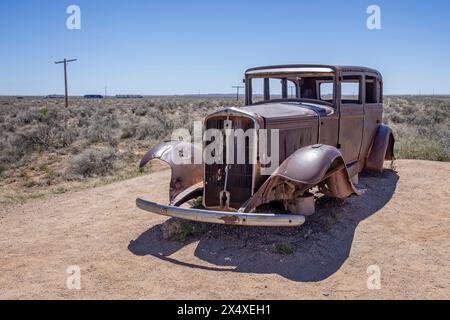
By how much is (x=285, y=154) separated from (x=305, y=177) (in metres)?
0.93

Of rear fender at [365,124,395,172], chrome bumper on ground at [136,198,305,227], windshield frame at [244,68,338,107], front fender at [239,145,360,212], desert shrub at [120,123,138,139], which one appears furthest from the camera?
desert shrub at [120,123,138,139]

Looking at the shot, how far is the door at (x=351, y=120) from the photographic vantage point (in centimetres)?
690

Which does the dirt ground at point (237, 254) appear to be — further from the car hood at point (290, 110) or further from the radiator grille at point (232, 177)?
the car hood at point (290, 110)

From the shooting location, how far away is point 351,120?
23.5 feet

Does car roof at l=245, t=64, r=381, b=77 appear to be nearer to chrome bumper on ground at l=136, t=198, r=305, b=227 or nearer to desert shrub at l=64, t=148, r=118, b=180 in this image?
chrome bumper on ground at l=136, t=198, r=305, b=227

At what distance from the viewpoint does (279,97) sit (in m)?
7.33

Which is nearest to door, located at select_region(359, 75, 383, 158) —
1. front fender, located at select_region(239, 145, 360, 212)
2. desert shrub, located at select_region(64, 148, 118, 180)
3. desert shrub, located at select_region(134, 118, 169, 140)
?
front fender, located at select_region(239, 145, 360, 212)

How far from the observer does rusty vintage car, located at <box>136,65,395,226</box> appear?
193 inches

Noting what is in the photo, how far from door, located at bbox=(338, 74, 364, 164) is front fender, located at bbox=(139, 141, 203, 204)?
2.40m

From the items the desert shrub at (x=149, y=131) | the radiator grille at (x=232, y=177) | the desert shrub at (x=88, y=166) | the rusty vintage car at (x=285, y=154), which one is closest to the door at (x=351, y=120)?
the rusty vintage car at (x=285, y=154)

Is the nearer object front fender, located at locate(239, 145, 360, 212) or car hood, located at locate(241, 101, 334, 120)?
front fender, located at locate(239, 145, 360, 212)

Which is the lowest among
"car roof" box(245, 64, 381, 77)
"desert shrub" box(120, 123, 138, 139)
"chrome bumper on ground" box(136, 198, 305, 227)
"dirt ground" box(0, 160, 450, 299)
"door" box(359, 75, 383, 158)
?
"dirt ground" box(0, 160, 450, 299)

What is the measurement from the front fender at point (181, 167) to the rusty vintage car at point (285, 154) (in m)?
0.01

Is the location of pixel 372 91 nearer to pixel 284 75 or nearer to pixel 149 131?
pixel 284 75
